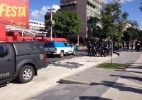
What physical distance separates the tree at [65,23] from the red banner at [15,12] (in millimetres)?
24556

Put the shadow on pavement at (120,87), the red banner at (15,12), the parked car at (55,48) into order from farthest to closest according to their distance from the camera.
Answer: the red banner at (15,12)
the parked car at (55,48)
the shadow on pavement at (120,87)

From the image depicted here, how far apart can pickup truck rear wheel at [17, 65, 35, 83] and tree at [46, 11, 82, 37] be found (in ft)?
203

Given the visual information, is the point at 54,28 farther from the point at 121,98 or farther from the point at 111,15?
the point at 121,98

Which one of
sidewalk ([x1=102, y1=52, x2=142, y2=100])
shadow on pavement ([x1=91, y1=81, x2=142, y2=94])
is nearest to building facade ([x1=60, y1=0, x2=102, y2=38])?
sidewalk ([x1=102, y1=52, x2=142, y2=100])

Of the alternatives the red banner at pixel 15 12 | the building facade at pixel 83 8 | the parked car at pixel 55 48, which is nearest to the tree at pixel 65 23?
the building facade at pixel 83 8

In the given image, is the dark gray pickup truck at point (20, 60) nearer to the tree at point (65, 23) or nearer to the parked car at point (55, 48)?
the parked car at point (55, 48)

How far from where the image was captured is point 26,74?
1009 cm

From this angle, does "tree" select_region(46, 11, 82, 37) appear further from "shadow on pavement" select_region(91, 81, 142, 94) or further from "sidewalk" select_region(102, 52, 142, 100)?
"shadow on pavement" select_region(91, 81, 142, 94)

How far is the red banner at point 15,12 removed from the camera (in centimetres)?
4406

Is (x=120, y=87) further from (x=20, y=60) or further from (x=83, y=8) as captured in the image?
(x=83, y=8)

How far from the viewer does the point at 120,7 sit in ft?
130

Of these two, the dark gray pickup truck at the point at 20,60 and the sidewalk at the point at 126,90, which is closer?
the sidewalk at the point at 126,90

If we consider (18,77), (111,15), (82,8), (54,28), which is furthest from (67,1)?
(18,77)

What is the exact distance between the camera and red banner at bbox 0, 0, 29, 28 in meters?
44.1
